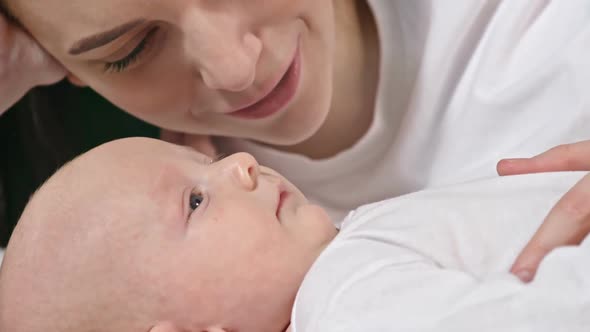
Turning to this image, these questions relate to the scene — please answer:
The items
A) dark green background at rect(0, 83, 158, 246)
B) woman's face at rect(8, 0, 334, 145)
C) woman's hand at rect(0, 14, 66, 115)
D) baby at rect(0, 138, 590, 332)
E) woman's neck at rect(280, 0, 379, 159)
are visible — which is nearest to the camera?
baby at rect(0, 138, 590, 332)

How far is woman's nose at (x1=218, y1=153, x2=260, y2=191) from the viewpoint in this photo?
77 centimetres

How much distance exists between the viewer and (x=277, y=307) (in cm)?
73

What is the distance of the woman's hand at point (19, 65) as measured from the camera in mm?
1004

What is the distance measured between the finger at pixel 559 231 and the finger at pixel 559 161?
131mm

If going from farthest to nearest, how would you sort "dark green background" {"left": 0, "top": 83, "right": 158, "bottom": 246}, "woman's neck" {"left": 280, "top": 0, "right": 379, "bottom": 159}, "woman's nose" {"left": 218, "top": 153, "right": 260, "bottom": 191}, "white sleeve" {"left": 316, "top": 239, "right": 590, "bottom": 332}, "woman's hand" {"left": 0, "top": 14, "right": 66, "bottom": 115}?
"dark green background" {"left": 0, "top": 83, "right": 158, "bottom": 246}, "woman's neck" {"left": 280, "top": 0, "right": 379, "bottom": 159}, "woman's hand" {"left": 0, "top": 14, "right": 66, "bottom": 115}, "woman's nose" {"left": 218, "top": 153, "right": 260, "bottom": 191}, "white sleeve" {"left": 316, "top": 239, "right": 590, "bottom": 332}

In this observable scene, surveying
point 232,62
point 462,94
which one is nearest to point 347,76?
point 462,94

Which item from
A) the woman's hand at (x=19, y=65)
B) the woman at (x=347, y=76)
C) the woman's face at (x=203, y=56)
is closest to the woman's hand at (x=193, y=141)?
the woman at (x=347, y=76)

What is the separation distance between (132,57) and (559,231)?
2.06 ft

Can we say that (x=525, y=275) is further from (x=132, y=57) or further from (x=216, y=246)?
(x=132, y=57)

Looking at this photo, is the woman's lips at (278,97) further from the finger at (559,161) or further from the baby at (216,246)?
the finger at (559,161)

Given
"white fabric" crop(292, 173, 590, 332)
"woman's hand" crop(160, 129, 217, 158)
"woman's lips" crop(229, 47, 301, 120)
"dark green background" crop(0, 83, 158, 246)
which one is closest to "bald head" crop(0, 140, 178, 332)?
"white fabric" crop(292, 173, 590, 332)

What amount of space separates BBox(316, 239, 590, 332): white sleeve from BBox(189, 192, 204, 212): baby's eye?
0.69 feet

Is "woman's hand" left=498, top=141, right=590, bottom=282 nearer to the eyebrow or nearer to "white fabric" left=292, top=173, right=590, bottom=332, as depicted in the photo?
"white fabric" left=292, top=173, right=590, bottom=332

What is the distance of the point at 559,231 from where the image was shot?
61 centimetres
